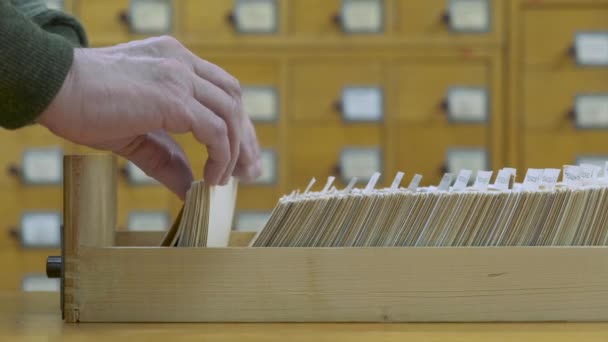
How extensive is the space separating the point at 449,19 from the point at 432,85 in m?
0.22

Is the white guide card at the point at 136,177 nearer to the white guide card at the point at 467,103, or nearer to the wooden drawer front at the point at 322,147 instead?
the wooden drawer front at the point at 322,147

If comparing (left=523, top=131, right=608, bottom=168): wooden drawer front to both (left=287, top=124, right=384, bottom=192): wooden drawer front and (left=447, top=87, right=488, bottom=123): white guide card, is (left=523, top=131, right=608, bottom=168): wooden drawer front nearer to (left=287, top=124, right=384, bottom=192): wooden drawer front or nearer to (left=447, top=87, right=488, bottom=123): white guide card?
(left=447, top=87, right=488, bottom=123): white guide card

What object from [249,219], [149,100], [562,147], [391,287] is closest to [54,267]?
[149,100]

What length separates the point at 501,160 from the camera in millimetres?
2719

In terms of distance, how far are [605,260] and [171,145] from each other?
1.80 feet

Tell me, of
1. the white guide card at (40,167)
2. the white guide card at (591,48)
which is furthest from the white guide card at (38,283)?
the white guide card at (591,48)

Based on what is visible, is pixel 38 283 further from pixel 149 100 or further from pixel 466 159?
pixel 149 100

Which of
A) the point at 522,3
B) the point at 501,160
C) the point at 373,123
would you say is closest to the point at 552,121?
the point at 501,160

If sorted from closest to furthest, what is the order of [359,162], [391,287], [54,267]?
[391,287] → [54,267] → [359,162]

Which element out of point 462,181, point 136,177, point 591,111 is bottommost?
point 136,177

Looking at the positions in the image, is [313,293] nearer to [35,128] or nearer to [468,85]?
[468,85]

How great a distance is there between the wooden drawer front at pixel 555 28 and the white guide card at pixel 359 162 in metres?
0.57

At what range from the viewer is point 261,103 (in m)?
2.73

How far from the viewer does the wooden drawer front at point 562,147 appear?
2.72m
